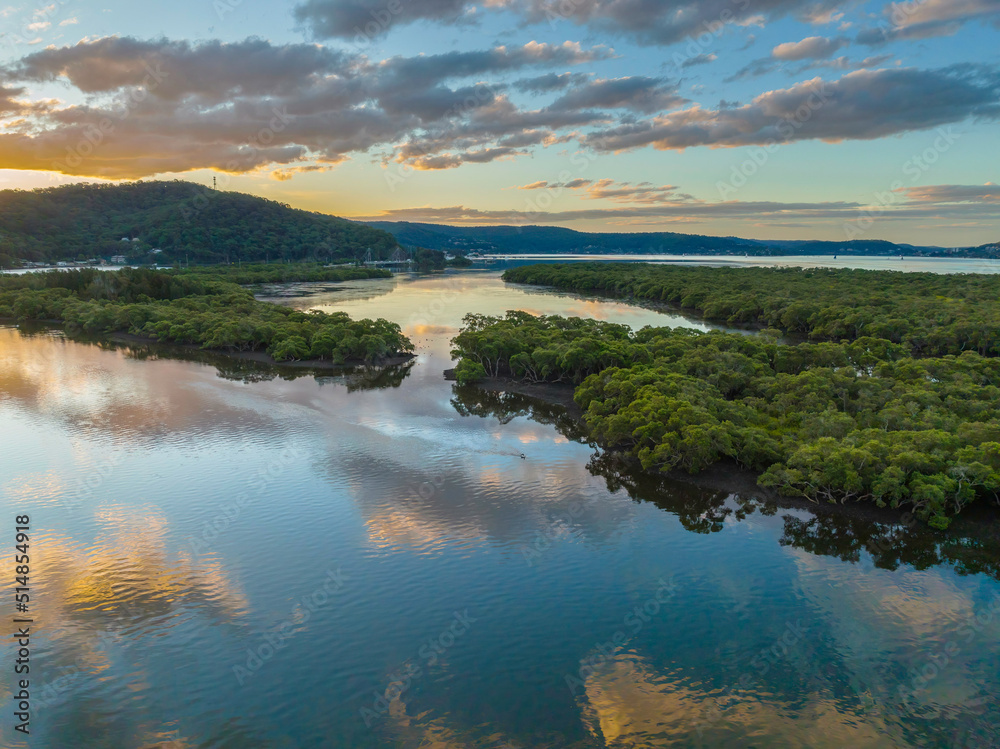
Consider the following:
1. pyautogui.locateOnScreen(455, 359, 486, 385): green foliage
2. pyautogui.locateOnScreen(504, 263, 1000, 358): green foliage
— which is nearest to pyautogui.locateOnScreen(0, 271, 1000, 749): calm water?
pyautogui.locateOnScreen(455, 359, 486, 385): green foliage

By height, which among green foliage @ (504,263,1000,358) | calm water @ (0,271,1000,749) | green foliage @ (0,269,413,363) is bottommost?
calm water @ (0,271,1000,749)

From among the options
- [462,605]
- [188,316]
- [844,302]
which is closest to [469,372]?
[462,605]

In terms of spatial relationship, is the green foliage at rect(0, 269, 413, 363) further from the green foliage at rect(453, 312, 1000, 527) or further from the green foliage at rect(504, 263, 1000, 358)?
the green foliage at rect(504, 263, 1000, 358)

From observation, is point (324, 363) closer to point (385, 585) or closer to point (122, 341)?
point (122, 341)

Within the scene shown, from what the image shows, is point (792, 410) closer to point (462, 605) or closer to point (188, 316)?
point (462, 605)

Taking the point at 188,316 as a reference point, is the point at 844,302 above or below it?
above

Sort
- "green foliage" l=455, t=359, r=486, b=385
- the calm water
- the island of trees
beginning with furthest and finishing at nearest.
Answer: "green foliage" l=455, t=359, r=486, b=385 < the island of trees < the calm water
